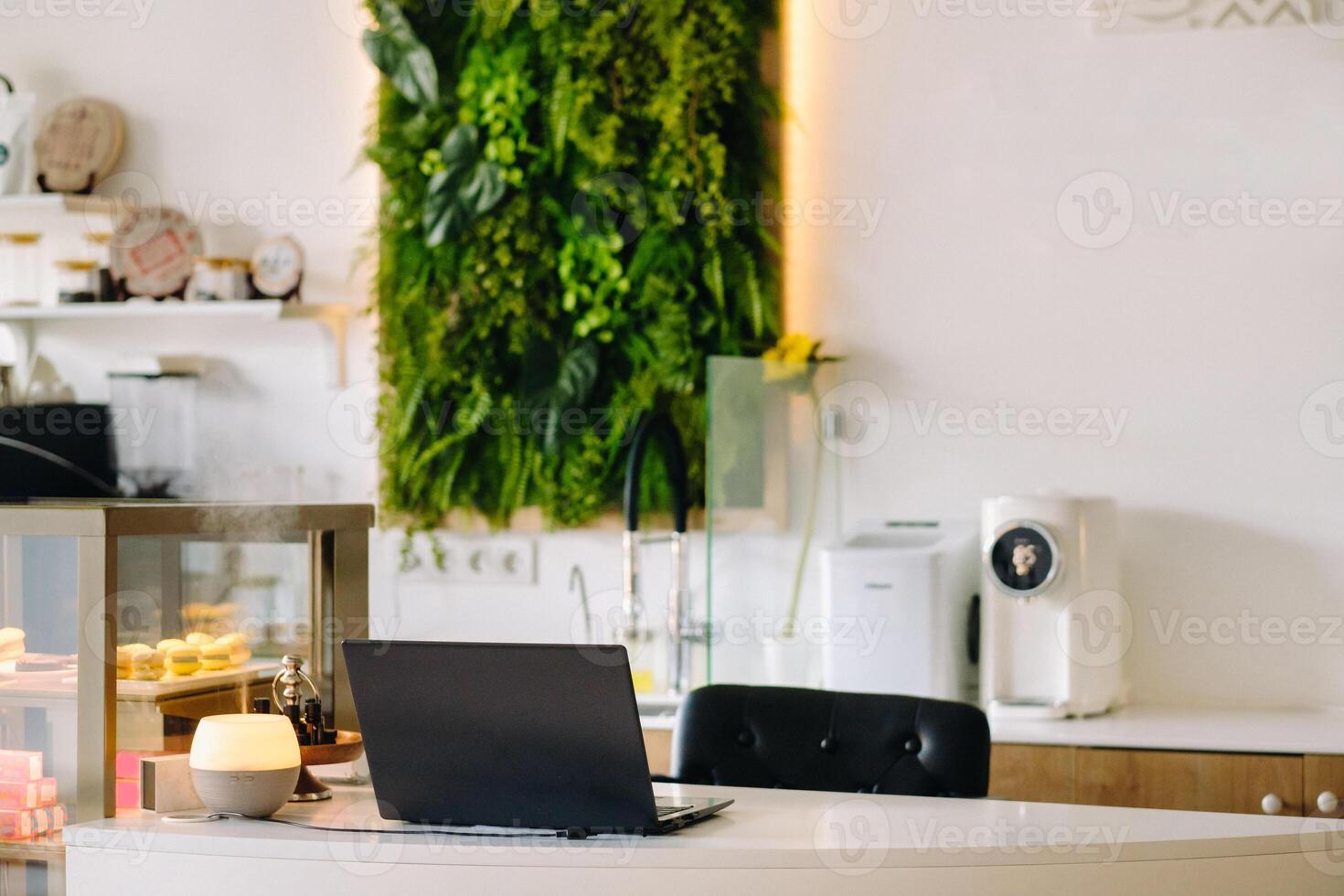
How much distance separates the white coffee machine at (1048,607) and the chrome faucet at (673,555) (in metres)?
0.66

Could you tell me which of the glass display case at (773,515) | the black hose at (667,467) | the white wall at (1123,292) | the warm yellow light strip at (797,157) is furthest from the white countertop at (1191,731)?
the warm yellow light strip at (797,157)

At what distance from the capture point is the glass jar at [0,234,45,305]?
368 centimetres

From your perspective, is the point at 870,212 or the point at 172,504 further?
the point at 870,212

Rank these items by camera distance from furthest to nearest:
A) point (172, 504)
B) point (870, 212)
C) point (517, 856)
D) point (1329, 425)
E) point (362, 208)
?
point (362, 208)
point (870, 212)
point (1329, 425)
point (172, 504)
point (517, 856)

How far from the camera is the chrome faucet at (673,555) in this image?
9.96ft

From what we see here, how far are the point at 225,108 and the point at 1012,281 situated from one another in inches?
79.1

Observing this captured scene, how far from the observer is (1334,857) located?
1.48 metres

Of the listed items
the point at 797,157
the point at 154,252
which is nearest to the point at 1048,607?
the point at 797,157

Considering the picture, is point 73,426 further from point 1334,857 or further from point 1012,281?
point 1334,857

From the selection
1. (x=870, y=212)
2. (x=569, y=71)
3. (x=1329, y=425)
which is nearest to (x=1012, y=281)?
(x=870, y=212)

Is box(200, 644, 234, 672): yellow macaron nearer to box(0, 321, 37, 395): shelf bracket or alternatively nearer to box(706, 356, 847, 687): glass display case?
box(706, 356, 847, 687): glass display case

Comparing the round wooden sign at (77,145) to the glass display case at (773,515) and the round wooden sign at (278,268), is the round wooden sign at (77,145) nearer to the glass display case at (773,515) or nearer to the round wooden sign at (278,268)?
the round wooden sign at (278,268)

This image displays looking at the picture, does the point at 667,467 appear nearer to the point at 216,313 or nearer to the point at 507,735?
the point at 216,313

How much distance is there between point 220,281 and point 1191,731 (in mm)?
2396
